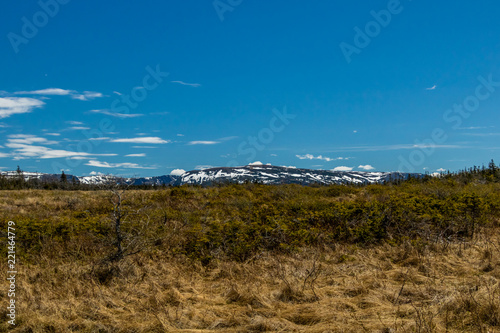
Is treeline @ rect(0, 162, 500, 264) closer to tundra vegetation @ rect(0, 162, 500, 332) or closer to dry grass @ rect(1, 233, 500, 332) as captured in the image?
tundra vegetation @ rect(0, 162, 500, 332)

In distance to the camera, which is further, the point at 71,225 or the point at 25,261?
the point at 71,225

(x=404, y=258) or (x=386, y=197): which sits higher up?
(x=386, y=197)

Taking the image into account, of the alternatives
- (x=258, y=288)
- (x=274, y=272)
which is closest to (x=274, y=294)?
(x=258, y=288)

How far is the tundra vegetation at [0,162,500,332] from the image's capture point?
4.36m

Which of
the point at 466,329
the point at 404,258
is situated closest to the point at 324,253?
the point at 404,258

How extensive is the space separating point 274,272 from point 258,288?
90 cm

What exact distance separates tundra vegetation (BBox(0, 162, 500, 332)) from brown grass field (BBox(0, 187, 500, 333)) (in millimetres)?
23

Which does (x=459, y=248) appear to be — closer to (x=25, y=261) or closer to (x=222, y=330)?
(x=222, y=330)

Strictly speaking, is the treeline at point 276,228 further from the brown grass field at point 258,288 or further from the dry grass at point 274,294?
the dry grass at point 274,294

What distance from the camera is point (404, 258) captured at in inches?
282

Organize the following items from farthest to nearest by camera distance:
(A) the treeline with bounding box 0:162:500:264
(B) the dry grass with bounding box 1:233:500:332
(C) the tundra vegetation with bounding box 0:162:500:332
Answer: (A) the treeline with bounding box 0:162:500:264 < (C) the tundra vegetation with bounding box 0:162:500:332 < (B) the dry grass with bounding box 1:233:500:332

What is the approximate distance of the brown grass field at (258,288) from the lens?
4289 mm

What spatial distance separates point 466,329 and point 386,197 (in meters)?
12.2

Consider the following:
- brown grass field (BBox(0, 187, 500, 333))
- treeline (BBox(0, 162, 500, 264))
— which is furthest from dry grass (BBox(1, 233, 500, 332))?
treeline (BBox(0, 162, 500, 264))
